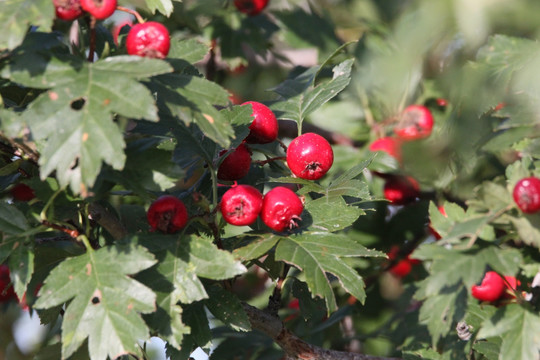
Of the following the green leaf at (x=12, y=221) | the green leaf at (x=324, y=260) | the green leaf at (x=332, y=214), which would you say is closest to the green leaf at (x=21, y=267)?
the green leaf at (x=12, y=221)

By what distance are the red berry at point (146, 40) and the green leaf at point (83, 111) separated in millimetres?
48

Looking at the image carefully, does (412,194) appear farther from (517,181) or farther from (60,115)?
(60,115)

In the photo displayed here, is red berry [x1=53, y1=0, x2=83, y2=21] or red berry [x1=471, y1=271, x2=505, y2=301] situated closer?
red berry [x1=53, y1=0, x2=83, y2=21]

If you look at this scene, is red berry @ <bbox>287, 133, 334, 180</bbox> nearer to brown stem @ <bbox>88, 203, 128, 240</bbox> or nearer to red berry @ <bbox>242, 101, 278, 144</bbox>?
red berry @ <bbox>242, 101, 278, 144</bbox>

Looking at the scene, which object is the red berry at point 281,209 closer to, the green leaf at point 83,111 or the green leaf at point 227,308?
the green leaf at point 227,308

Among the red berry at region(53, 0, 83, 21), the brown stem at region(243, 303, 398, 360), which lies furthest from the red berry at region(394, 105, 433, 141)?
the red berry at region(53, 0, 83, 21)

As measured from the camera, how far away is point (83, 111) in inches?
41.4

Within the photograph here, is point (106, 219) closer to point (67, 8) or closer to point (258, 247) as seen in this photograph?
point (258, 247)

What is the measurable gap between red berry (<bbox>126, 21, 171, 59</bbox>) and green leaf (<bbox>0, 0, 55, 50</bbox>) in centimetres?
15

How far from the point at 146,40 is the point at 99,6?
99 mm

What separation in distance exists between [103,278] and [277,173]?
24.4 inches

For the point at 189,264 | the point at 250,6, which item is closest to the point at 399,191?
the point at 250,6

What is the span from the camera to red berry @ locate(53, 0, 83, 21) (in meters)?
1.09

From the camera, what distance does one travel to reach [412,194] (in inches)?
90.4
